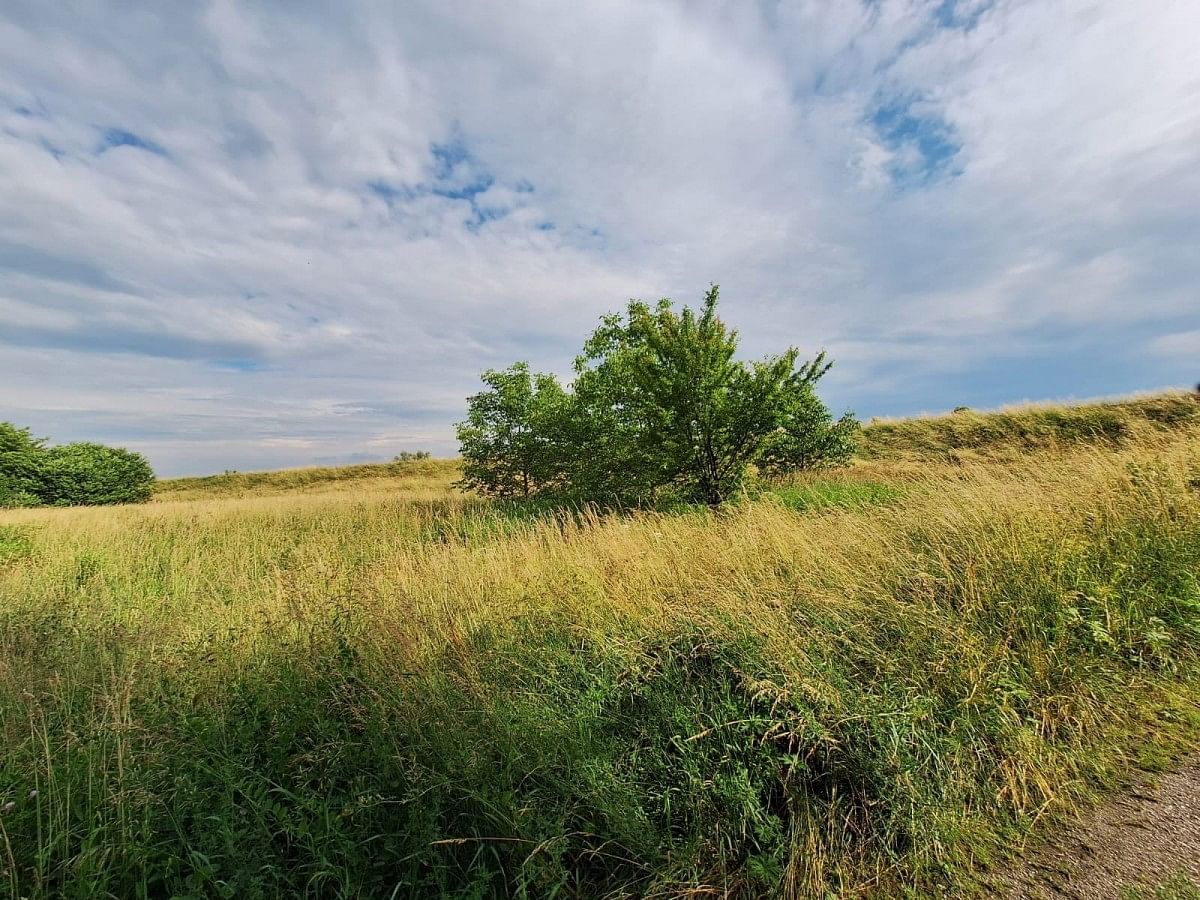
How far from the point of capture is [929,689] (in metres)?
3.02

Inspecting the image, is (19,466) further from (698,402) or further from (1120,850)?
A: (1120,850)

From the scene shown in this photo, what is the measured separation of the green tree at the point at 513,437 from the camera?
48.4 feet

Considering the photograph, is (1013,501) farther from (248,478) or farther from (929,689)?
(248,478)

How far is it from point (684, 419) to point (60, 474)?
34.2m

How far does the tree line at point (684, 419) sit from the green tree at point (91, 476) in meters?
29.4

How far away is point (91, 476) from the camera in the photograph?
28500 millimetres

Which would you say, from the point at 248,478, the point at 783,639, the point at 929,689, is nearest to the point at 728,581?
the point at 783,639

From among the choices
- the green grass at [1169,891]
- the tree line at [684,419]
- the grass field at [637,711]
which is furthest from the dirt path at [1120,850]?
the tree line at [684,419]

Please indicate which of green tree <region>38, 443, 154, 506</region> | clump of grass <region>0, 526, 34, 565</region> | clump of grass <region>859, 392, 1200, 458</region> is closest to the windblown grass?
green tree <region>38, 443, 154, 506</region>

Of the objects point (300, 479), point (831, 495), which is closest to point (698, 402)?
point (831, 495)

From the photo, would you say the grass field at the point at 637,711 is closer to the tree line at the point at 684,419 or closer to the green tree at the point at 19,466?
the tree line at the point at 684,419

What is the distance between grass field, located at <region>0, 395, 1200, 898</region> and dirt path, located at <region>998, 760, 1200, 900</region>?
0.14m

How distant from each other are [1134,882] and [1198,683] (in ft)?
7.26

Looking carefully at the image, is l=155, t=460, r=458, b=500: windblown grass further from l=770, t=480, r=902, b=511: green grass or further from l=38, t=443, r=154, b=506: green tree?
l=770, t=480, r=902, b=511: green grass
